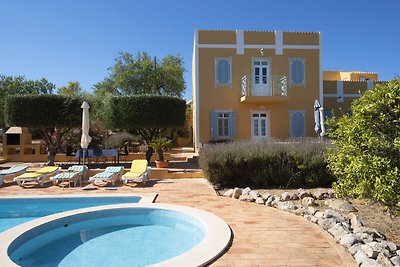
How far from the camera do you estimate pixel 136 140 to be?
74.0 feet

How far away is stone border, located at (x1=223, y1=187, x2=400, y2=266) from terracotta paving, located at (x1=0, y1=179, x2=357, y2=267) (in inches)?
5.7

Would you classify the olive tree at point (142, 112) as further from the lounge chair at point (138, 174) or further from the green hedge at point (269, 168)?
the green hedge at point (269, 168)

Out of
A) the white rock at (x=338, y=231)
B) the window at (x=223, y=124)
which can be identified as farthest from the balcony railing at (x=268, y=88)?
the white rock at (x=338, y=231)

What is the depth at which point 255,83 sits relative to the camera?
18.4 meters

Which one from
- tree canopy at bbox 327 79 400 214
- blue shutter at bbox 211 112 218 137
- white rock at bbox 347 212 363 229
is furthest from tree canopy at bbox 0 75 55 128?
tree canopy at bbox 327 79 400 214

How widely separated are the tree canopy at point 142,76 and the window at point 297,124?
13.6 m

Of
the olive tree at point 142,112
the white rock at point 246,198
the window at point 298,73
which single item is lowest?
the white rock at point 246,198

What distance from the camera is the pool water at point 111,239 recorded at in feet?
15.8

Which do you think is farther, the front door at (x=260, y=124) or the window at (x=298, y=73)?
the window at (x=298, y=73)

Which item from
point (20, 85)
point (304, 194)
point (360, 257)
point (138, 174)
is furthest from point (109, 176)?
point (20, 85)

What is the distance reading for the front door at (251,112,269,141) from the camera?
1872 cm

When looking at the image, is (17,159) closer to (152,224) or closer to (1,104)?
(1,104)

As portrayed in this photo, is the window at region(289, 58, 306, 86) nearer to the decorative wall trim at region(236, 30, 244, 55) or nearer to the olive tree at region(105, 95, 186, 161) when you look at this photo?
the decorative wall trim at region(236, 30, 244, 55)

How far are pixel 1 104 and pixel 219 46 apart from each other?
65.1ft
